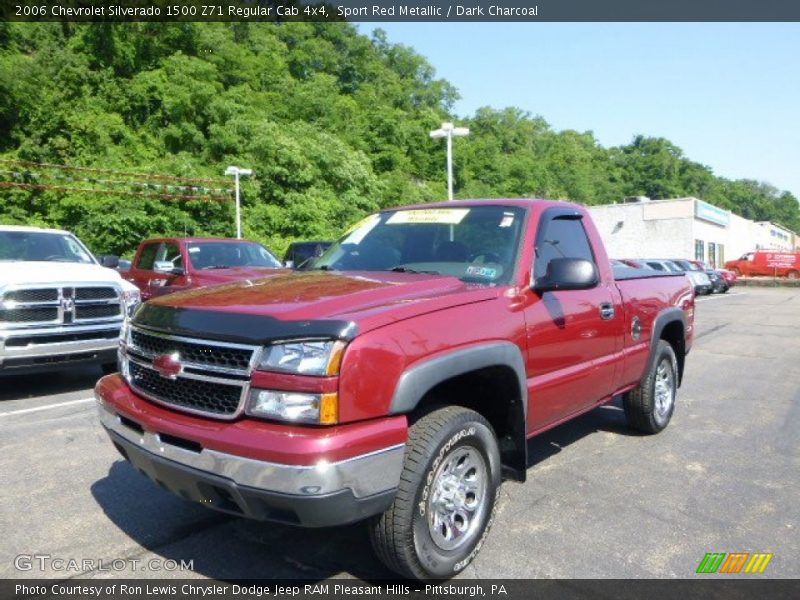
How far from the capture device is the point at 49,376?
26.4 ft

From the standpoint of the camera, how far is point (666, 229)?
153ft

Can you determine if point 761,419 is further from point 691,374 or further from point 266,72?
point 266,72

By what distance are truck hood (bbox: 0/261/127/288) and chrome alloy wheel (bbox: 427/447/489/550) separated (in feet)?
17.6

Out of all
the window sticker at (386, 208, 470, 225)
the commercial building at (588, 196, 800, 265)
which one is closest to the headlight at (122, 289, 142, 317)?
the window sticker at (386, 208, 470, 225)

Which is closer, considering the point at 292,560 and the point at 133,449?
the point at 133,449

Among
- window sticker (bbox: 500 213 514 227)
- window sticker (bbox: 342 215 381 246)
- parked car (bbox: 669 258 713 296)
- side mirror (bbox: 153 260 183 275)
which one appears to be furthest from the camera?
parked car (bbox: 669 258 713 296)

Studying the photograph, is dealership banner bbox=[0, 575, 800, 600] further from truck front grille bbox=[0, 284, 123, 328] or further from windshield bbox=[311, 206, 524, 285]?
truck front grille bbox=[0, 284, 123, 328]

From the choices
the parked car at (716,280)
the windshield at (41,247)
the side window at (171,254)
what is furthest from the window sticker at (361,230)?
the parked car at (716,280)

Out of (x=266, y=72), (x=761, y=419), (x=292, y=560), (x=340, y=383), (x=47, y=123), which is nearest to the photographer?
(x=340, y=383)

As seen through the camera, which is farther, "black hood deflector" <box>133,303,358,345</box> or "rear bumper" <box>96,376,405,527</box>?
"black hood deflector" <box>133,303,358,345</box>

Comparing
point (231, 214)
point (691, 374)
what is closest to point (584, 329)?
point (691, 374)

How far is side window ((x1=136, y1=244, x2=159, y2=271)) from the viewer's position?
34.9ft

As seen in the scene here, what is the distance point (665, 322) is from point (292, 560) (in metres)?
3.59

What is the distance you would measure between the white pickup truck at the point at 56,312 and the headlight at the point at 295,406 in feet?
16.0
